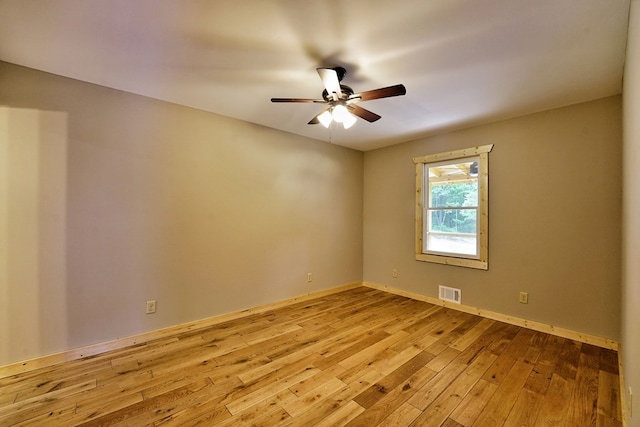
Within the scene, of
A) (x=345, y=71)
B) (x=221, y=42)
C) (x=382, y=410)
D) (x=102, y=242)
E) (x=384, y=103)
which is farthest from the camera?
(x=384, y=103)

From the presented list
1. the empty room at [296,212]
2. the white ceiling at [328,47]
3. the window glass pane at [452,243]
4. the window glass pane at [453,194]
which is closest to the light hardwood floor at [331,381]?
the empty room at [296,212]

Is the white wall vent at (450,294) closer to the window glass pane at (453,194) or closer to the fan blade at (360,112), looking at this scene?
the window glass pane at (453,194)

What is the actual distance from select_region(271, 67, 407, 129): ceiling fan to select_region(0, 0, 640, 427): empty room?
0.8 inches

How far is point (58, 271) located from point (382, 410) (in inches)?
113

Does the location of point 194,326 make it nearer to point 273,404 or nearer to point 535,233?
point 273,404

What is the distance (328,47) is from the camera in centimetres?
196

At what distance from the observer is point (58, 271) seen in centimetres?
233

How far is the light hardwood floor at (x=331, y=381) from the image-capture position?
174 cm

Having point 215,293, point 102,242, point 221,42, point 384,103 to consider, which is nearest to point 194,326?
point 215,293

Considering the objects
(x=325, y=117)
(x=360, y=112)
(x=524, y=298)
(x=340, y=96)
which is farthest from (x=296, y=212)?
(x=524, y=298)

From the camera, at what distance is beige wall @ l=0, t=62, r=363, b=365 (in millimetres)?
2213

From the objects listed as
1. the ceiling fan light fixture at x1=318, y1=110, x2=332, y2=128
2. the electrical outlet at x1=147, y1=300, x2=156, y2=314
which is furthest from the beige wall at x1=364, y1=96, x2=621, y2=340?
the electrical outlet at x1=147, y1=300, x2=156, y2=314

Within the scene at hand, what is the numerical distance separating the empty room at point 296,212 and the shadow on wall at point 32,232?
2 cm

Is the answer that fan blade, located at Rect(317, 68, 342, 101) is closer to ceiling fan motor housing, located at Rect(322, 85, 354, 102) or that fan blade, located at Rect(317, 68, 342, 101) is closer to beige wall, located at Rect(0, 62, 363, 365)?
ceiling fan motor housing, located at Rect(322, 85, 354, 102)
